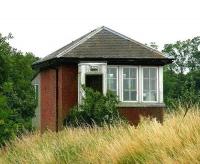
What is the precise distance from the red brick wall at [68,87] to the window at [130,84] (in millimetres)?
2075

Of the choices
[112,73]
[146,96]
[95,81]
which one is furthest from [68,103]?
[146,96]

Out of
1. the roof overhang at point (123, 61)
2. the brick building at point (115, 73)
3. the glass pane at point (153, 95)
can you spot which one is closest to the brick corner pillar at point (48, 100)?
the brick building at point (115, 73)

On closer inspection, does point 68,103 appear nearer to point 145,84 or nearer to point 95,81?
point 95,81

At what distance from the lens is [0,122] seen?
22.1 m

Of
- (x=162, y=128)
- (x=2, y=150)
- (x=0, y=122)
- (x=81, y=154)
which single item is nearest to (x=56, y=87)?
(x=0, y=122)

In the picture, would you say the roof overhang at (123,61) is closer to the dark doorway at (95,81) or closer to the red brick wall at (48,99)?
the dark doorway at (95,81)

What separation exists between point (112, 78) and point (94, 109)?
12.2 ft

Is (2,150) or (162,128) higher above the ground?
(162,128)

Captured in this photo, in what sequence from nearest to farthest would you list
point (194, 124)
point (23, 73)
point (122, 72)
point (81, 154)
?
Answer: point (194, 124), point (81, 154), point (122, 72), point (23, 73)

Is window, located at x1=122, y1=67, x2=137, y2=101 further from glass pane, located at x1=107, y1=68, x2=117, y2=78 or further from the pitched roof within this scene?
the pitched roof

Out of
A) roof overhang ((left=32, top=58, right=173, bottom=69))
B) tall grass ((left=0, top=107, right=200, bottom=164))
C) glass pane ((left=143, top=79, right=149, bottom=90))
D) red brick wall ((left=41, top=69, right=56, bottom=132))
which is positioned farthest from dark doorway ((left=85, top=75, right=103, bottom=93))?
tall grass ((left=0, top=107, right=200, bottom=164))

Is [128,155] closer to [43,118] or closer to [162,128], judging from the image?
[162,128]

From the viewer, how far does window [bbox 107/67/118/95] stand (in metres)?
28.4

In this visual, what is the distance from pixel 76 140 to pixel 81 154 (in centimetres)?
196
